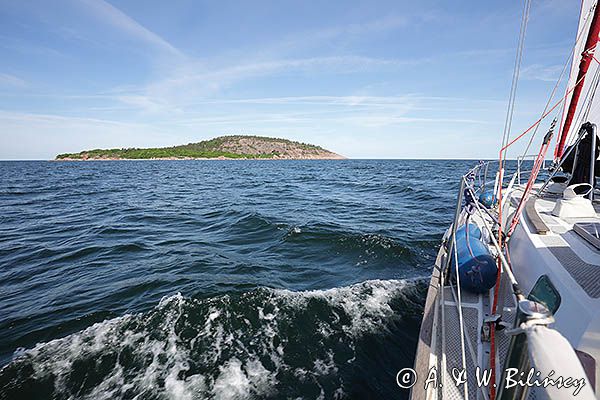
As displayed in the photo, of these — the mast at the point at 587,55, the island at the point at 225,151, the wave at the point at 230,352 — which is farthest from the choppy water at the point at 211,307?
the island at the point at 225,151

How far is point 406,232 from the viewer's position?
388 inches

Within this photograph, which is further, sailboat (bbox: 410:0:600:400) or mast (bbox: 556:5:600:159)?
mast (bbox: 556:5:600:159)

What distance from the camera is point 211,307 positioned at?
5.24 m

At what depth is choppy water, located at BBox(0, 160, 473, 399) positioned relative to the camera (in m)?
3.74

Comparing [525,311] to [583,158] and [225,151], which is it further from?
[225,151]

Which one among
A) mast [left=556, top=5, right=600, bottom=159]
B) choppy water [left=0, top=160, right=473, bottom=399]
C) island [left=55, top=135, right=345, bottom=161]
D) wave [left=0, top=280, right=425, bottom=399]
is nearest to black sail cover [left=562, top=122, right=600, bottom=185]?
mast [left=556, top=5, right=600, bottom=159]

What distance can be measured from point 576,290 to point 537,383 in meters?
2.12

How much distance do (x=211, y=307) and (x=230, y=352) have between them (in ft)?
4.16

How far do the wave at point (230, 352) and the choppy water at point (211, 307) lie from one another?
0.02 metres

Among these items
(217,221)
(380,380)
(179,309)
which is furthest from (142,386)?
(217,221)

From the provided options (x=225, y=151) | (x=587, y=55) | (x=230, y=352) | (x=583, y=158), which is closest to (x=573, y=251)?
(x=583, y=158)

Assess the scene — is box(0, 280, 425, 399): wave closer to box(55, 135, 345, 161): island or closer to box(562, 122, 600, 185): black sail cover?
box(562, 122, 600, 185): black sail cover

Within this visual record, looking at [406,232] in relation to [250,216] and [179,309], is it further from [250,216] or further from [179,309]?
[179,309]

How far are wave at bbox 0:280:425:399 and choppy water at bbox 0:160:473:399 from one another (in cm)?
2
